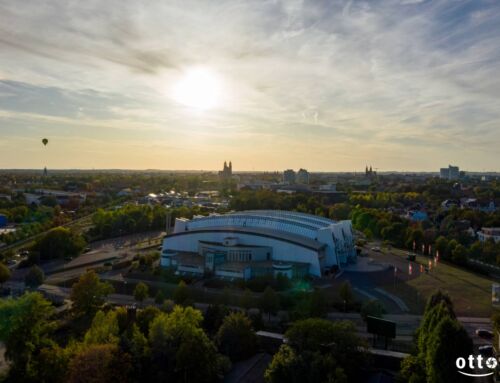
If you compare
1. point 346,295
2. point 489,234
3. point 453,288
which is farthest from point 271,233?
point 489,234

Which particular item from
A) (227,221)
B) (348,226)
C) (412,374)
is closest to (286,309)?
(412,374)

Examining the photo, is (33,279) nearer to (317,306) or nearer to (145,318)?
(145,318)

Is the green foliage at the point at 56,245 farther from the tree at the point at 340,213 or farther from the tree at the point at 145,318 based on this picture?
the tree at the point at 340,213

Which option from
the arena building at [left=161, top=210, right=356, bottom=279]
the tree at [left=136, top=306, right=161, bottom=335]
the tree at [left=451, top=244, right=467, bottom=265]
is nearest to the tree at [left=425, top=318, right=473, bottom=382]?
the tree at [left=136, top=306, right=161, bottom=335]

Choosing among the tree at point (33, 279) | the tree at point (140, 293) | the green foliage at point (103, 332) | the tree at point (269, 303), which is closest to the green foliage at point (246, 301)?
the tree at point (269, 303)

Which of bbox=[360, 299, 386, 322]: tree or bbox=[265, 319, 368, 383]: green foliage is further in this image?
bbox=[360, 299, 386, 322]: tree

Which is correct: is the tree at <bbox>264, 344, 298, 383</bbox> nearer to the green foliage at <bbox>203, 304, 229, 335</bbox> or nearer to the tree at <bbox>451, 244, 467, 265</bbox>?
the green foliage at <bbox>203, 304, 229, 335</bbox>
